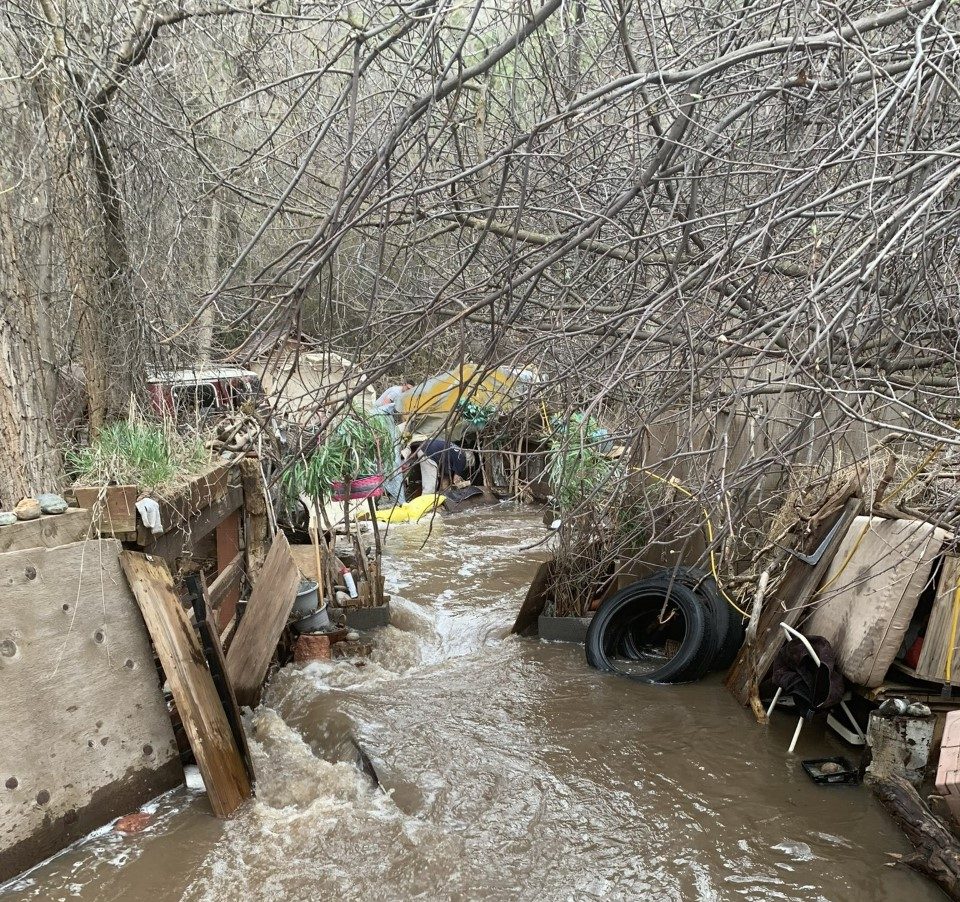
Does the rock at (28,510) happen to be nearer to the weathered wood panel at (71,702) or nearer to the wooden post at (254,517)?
the weathered wood panel at (71,702)

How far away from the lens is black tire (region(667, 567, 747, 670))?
704 cm

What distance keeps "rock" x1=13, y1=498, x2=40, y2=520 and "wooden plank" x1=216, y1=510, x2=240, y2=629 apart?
7.74 feet

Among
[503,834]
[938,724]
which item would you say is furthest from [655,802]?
[938,724]

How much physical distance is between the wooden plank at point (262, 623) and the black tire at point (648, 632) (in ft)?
9.54

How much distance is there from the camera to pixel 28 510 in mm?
4125

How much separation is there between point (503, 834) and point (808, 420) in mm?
3223

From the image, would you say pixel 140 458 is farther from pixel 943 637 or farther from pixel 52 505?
pixel 943 637

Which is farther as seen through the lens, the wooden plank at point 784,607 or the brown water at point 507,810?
the wooden plank at point 784,607

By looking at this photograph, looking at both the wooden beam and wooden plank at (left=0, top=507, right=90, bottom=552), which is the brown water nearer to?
the wooden beam

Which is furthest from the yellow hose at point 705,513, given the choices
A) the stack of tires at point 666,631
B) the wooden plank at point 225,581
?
the wooden plank at point 225,581

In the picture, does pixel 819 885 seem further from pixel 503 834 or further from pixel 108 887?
pixel 108 887

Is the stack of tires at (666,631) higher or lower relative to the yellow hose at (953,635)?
lower

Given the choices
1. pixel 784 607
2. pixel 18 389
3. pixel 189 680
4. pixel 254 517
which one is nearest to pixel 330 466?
pixel 254 517

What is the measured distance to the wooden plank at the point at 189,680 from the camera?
4.48 meters
